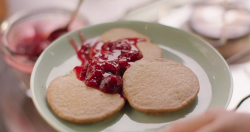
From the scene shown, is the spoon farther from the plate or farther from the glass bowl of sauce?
the plate

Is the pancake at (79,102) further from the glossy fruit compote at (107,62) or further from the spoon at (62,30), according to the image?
the spoon at (62,30)

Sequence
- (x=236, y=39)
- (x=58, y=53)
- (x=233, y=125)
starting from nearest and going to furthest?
(x=233, y=125), (x=58, y=53), (x=236, y=39)

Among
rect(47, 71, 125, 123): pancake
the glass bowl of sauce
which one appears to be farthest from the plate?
the glass bowl of sauce

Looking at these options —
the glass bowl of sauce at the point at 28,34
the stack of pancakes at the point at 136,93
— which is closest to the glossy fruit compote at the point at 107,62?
the stack of pancakes at the point at 136,93

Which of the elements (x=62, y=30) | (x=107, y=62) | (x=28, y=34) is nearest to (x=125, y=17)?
(x=62, y=30)

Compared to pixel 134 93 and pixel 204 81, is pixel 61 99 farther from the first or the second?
pixel 204 81

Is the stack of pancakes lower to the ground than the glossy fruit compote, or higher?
lower

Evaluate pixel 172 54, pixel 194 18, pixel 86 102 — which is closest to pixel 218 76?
pixel 172 54
